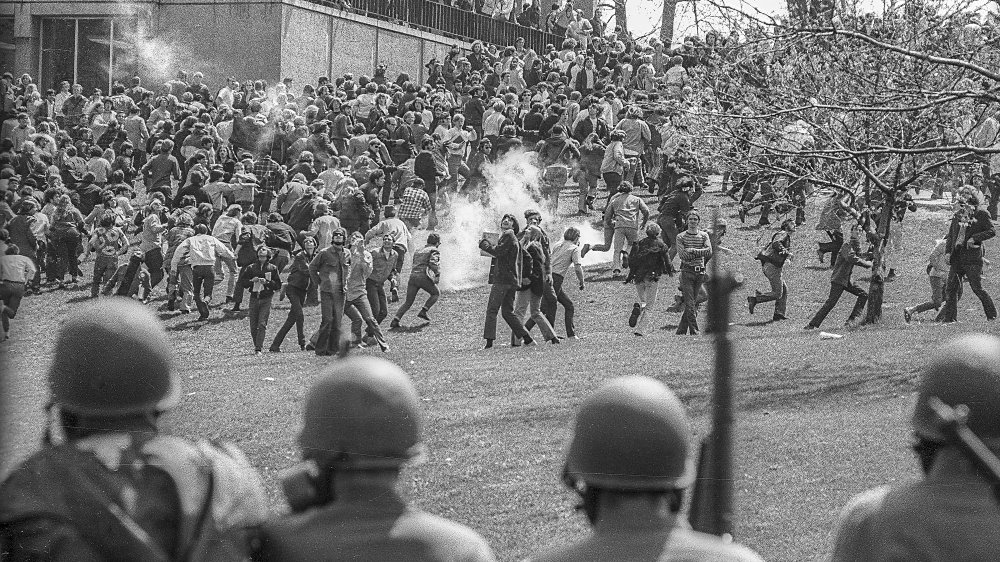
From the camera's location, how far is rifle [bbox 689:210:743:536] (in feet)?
8.55

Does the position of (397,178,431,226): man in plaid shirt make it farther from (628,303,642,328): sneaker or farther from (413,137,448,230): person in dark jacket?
(628,303,642,328): sneaker

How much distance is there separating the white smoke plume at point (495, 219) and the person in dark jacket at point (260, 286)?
6.06m

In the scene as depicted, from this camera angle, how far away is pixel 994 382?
293 cm

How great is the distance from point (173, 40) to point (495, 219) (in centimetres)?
1185

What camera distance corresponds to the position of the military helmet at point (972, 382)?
2930 mm

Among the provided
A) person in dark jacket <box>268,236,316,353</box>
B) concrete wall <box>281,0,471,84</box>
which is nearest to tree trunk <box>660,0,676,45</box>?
person in dark jacket <box>268,236,316,353</box>

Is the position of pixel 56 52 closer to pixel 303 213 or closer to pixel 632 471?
pixel 303 213

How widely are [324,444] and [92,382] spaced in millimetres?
444

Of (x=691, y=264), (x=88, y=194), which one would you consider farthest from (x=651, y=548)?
(x=88, y=194)

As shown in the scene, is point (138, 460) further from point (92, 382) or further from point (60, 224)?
point (60, 224)

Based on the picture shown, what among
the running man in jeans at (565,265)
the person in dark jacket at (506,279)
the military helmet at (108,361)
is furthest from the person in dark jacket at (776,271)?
the military helmet at (108,361)

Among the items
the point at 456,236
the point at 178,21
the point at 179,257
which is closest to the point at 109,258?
the point at 179,257

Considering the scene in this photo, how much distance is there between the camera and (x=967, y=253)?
1575cm

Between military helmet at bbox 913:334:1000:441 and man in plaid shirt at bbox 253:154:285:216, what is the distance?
56.5 ft
